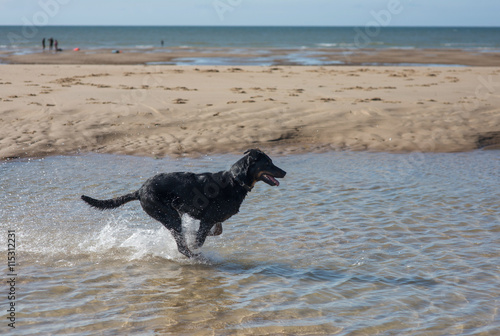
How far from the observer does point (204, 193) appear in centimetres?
643

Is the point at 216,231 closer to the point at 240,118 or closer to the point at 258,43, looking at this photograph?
the point at 240,118

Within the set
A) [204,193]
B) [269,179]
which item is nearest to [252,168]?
[269,179]

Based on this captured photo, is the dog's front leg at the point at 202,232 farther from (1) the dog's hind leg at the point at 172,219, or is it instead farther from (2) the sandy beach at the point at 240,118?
(2) the sandy beach at the point at 240,118

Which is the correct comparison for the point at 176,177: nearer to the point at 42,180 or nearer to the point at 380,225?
the point at 380,225

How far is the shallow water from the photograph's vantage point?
16.2 feet

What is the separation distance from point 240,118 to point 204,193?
756cm

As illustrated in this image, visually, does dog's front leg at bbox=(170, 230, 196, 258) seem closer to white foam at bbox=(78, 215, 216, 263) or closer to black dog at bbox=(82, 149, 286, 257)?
black dog at bbox=(82, 149, 286, 257)

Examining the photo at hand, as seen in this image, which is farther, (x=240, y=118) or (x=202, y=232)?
(x=240, y=118)

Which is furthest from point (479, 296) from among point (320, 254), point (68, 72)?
point (68, 72)

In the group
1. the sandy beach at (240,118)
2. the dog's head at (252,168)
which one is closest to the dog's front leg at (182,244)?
the dog's head at (252,168)

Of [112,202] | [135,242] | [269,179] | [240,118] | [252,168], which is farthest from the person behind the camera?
[240,118]

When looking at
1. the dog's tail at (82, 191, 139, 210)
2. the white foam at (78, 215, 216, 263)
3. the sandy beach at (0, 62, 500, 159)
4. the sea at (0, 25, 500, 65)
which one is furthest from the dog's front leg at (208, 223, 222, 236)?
the sea at (0, 25, 500, 65)

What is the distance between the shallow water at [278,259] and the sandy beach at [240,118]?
6.64 feet

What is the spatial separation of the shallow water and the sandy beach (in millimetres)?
2025
